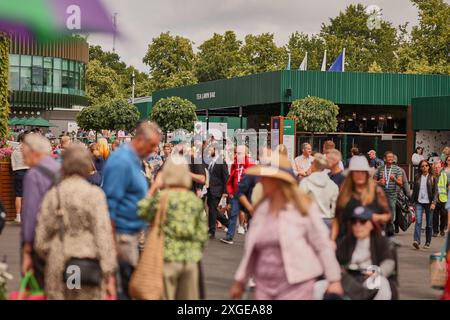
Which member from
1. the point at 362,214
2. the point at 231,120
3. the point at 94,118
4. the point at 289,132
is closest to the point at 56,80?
the point at 94,118

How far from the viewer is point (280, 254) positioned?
6.40m

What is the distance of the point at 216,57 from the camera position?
372ft

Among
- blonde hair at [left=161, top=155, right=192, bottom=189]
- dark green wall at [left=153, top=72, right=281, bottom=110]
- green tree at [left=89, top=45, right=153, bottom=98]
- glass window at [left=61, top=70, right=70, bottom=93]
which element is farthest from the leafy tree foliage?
blonde hair at [left=161, top=155, right=192, bottom=189]

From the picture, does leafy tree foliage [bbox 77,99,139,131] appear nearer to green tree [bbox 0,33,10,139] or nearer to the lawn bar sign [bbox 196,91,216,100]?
the lawn bar sign [bbox 196,91,216,100]

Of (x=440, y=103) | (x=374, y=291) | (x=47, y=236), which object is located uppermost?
(x=440, y=103)

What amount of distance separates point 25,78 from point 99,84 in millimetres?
19525

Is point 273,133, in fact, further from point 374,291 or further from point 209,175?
point 374,291

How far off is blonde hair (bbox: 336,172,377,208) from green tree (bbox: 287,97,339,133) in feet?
116

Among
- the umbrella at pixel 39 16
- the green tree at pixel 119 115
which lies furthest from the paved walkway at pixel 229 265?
the green tree at pixel 119 115

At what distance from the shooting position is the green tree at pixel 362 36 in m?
115

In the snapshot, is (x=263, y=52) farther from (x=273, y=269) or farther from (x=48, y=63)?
(x=273, y=269)

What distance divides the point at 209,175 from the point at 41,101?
239 feet

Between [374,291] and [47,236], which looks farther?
[374,291]
